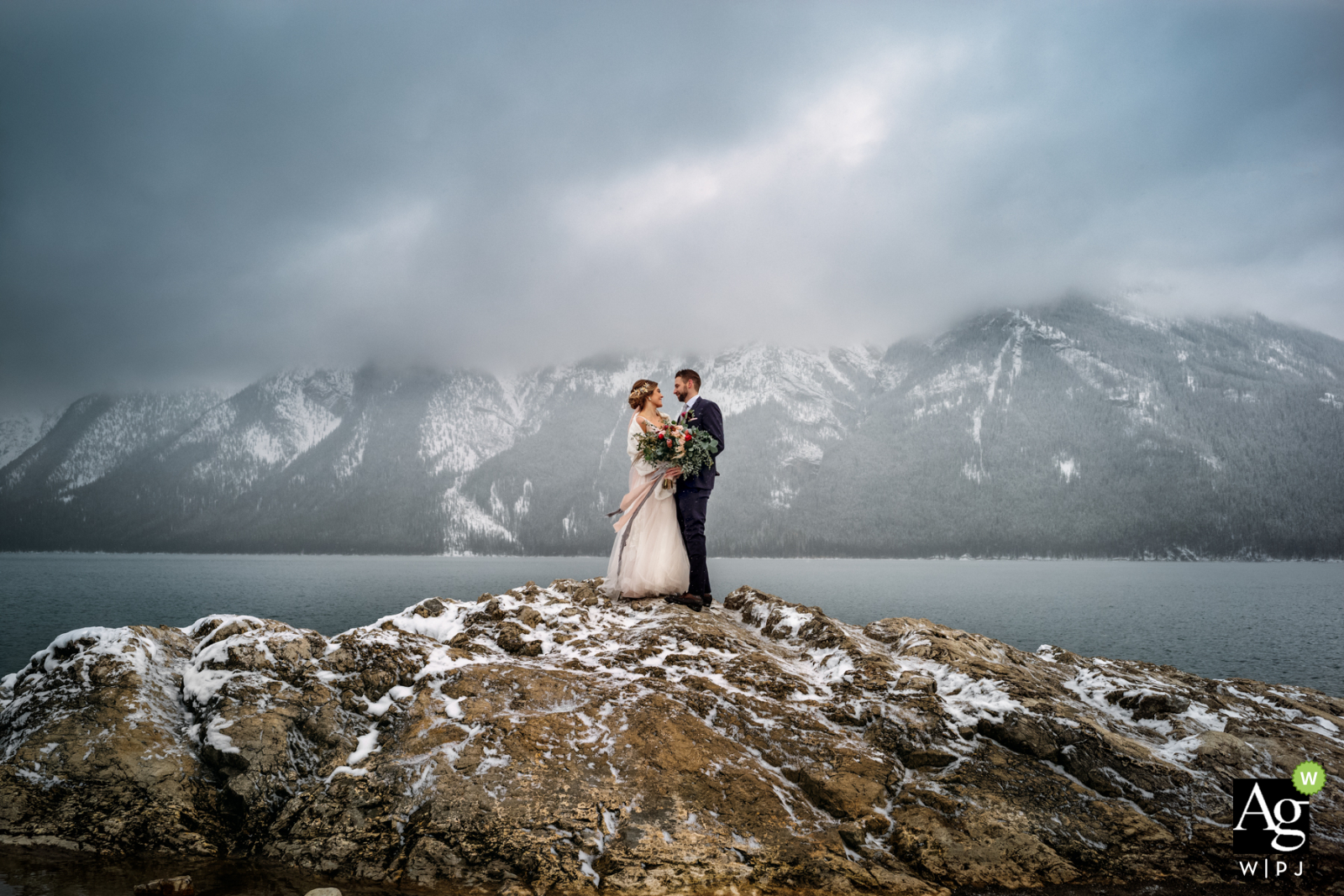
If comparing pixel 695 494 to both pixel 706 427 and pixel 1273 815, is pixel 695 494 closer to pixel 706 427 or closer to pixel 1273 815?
pixel 706 427

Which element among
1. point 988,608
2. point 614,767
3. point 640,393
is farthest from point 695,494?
point 988,608

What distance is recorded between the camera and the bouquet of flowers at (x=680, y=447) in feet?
41.8

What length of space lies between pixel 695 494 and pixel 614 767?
6801 millimetres

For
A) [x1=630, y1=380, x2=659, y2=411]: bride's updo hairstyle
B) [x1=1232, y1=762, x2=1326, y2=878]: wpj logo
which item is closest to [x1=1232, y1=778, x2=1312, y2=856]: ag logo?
[x1=1232, y1=762, x2=1326, y2=878]: wpj logo

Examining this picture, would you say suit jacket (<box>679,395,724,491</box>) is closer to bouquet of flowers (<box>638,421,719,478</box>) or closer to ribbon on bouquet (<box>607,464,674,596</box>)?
bouquet of flowers (<box>638,421,719,478</box>)

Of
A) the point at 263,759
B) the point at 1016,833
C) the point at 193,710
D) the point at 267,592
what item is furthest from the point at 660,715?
the point at 267,592

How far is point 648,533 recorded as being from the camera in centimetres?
1327

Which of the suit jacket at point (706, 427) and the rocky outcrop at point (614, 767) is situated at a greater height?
the suit jacket at point (706, 427)

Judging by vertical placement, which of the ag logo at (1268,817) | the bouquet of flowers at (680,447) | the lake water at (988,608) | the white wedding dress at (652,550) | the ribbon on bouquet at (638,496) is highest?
the bouquet of flowers at (680,447)

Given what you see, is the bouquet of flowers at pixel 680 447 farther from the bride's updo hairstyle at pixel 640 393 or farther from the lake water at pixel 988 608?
the lake water at pixel 988 608

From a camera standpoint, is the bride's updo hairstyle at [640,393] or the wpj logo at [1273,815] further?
the bride's updo hairstyle at [640,393]

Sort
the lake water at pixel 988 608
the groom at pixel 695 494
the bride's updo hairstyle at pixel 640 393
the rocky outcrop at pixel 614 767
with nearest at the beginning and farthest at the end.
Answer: the rocky outcrop at pixel 614 767
the groom at pixel 695 494
the bride's updo hairstyle at pixel 640 393
the lake water at pixel 988 608

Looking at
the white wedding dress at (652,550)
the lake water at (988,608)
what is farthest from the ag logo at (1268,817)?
the lake water at (988,608)

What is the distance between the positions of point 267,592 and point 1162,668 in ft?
318
